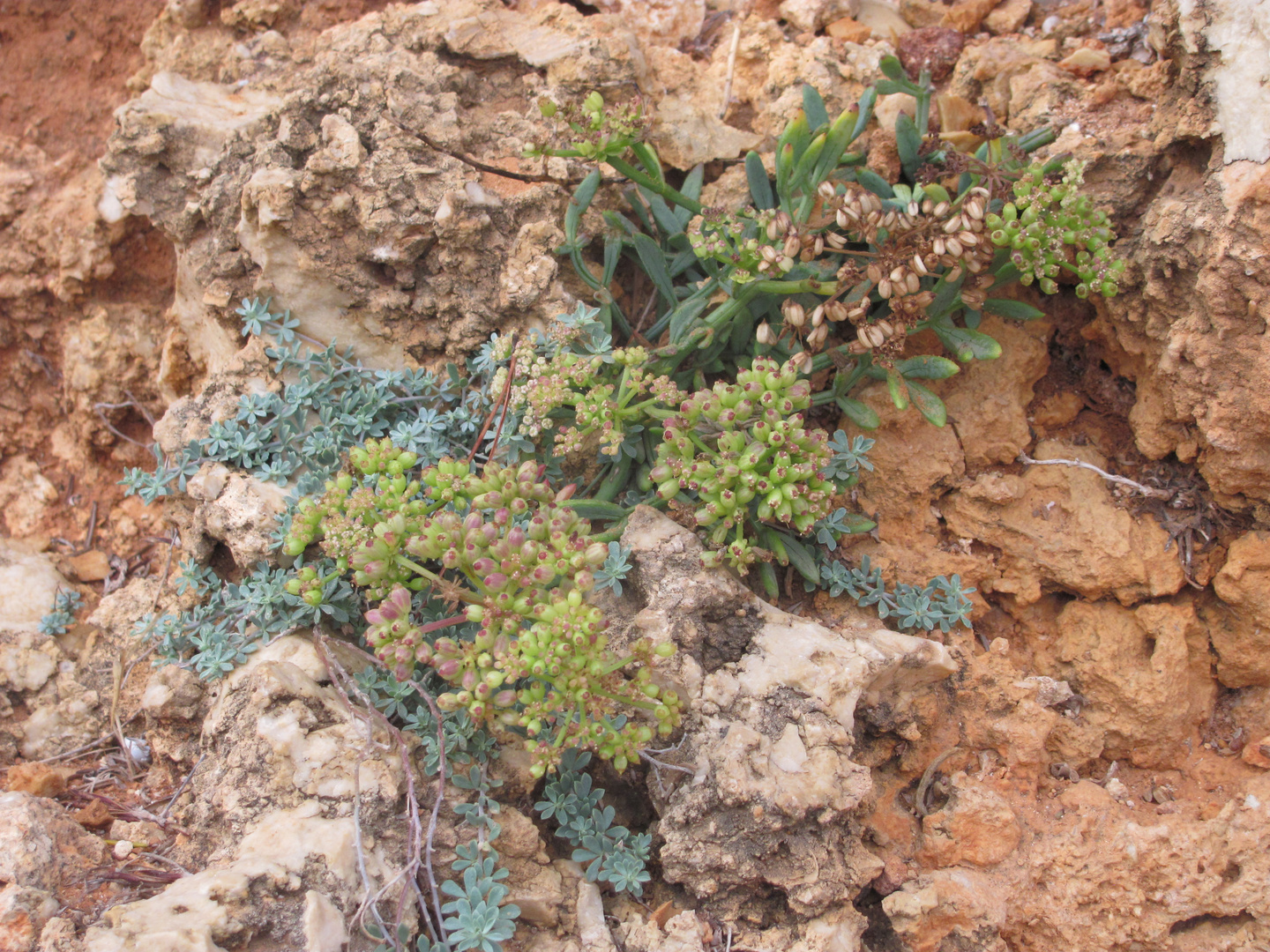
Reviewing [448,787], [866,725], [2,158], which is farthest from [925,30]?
[2,158]

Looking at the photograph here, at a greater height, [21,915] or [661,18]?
[661,18]

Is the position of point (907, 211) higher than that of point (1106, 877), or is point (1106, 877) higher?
point (907, 211)

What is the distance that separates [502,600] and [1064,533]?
2.17 meters

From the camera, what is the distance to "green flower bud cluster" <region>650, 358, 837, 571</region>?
2.71 meters

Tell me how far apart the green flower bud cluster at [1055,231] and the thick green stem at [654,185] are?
111 cm

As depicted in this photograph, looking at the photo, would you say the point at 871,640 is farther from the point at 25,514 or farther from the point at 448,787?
the point at 25,514

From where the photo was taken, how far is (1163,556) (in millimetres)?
3127

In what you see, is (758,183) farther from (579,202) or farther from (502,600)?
(502,600)

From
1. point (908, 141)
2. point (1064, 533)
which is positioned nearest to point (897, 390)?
point (1064, 533)

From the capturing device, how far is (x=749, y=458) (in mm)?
2684

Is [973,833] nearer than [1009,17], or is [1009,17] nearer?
[973,833]

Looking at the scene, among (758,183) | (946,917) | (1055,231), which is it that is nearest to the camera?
(946,917)

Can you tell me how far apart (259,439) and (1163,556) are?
3449 mm

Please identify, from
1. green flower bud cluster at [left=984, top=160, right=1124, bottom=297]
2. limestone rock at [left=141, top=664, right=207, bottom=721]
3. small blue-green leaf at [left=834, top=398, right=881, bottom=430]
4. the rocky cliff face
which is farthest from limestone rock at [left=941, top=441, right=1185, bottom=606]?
limestone rock at [left=141, top=664, right=207, bottom=721]
